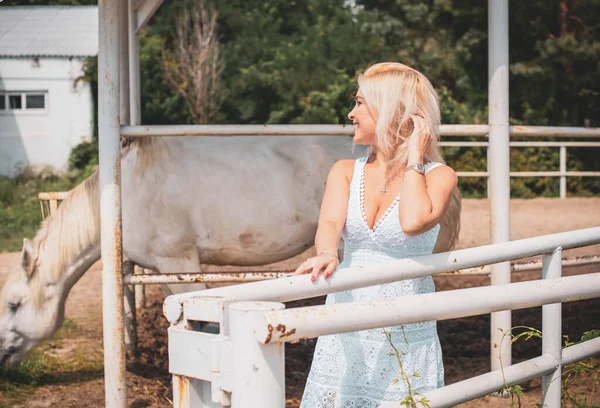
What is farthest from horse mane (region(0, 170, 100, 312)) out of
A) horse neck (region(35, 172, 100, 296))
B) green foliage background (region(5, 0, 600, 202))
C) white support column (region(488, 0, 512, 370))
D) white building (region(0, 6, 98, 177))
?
white building (region(0, 6, 98, 177))

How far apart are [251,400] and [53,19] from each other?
23156 mm

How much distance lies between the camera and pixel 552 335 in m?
2.03

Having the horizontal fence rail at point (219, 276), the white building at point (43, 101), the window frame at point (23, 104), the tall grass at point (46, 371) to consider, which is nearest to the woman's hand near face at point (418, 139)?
the horizontal fence rail at point (219, 276)

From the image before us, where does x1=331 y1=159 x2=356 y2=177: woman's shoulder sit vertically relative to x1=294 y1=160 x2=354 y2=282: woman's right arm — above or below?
above

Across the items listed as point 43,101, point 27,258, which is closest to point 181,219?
point 27,258

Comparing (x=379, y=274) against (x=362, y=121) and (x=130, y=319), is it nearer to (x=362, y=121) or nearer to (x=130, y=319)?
(x=362, y=121)

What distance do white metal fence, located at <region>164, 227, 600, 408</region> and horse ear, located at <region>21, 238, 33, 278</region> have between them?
3400 millimetres

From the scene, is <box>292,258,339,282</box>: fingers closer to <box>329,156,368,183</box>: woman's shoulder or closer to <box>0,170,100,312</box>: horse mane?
<box>329,156,368,183</box>: woman's shoulder

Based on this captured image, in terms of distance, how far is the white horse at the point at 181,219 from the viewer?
468 cm

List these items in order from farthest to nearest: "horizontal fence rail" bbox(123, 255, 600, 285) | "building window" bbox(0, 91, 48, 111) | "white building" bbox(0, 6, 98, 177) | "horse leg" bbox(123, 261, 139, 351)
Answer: "building window" bbox(0, 91, 48, 111) < "white building" bbox(0, 6, 98, 177) < "horse leg" bbox(123, 261, 139, 351) < "horizontal fence rail" bbox(123, 255, 600, 285)

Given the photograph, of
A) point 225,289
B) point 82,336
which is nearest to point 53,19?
point 82,336

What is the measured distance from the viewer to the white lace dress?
2.15 metres

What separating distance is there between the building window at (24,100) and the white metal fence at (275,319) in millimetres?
19319

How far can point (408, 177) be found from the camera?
2.07m
